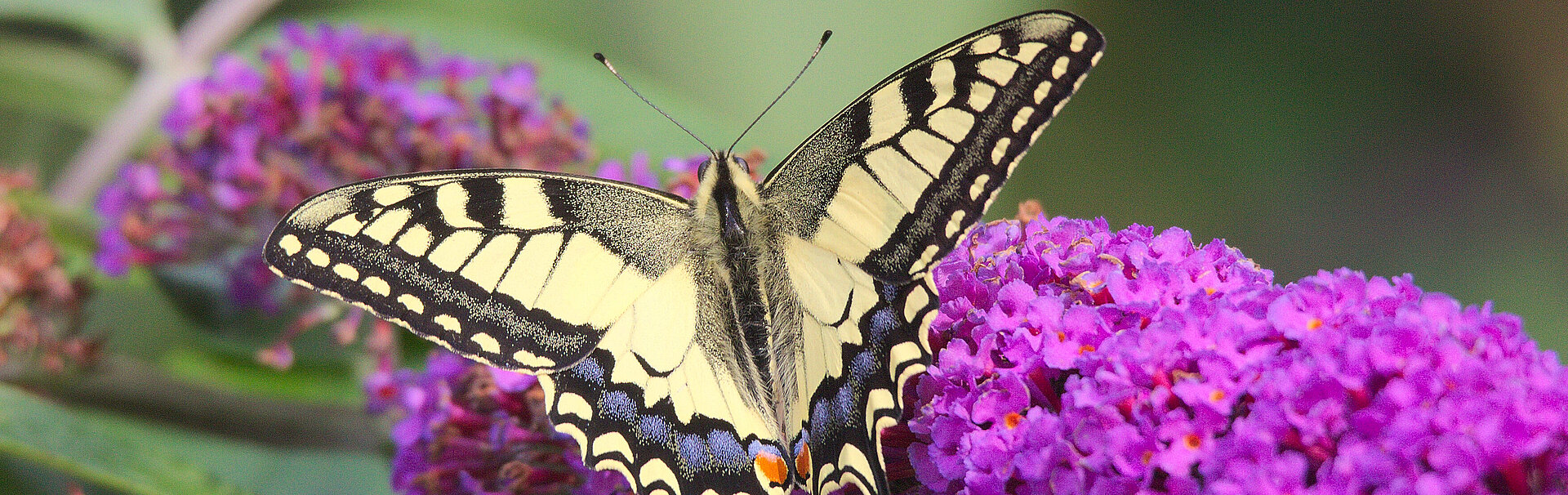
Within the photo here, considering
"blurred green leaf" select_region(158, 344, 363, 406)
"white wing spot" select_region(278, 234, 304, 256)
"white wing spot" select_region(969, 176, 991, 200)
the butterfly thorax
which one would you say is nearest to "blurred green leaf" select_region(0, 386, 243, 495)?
"blurred green leaf" select_region(158, 344, 363, 406)

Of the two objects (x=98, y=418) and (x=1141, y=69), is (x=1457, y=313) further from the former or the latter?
(x=1141, y=69)

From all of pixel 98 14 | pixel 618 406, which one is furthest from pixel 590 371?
pixel 98 14

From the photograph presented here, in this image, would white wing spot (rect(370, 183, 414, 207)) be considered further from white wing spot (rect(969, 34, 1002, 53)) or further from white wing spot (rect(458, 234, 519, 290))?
white wing spot (rect(969, 34, 1002, 53))

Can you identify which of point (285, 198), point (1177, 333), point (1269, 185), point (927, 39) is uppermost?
point (1269, 185)

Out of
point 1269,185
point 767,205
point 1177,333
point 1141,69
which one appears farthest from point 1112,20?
point 1177,333

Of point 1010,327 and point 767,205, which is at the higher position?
point 767,205

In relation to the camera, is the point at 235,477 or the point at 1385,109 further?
the point at 1385,109

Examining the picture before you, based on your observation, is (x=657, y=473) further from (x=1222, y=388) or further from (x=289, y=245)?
(x=1222, y=388)
